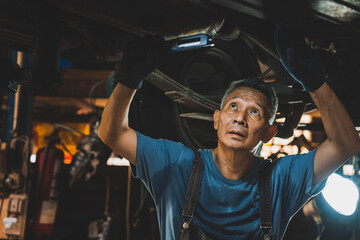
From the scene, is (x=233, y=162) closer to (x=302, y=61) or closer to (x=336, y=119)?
(x=336, y=119)

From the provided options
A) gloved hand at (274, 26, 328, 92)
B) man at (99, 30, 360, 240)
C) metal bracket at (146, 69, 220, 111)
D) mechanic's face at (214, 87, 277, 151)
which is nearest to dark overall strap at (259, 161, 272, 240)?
man at (99, 30, 360, 240)

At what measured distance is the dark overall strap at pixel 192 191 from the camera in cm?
212

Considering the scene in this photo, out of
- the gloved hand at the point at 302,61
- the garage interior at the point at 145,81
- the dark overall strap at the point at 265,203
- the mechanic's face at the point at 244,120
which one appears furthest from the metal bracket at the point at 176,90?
the gloved hand at the point at 302,61

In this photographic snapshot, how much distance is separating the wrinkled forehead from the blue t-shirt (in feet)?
1.42

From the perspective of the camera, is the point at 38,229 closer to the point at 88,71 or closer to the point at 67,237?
the point at 67,237

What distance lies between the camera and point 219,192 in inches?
87.8

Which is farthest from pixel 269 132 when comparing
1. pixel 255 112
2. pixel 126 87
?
pixel 126 87

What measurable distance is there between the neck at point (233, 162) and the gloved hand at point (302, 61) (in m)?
0.65

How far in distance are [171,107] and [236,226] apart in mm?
1634

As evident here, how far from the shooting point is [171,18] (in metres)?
2.04

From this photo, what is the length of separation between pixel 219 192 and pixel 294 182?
0.50 metres

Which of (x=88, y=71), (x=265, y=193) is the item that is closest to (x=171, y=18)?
(x=265, y=193)

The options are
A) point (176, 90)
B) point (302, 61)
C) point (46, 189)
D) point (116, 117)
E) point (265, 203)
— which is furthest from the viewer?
point (46, 189)

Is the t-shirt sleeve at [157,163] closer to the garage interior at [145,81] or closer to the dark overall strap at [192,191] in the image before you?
the dark overall strap at [192,191]
